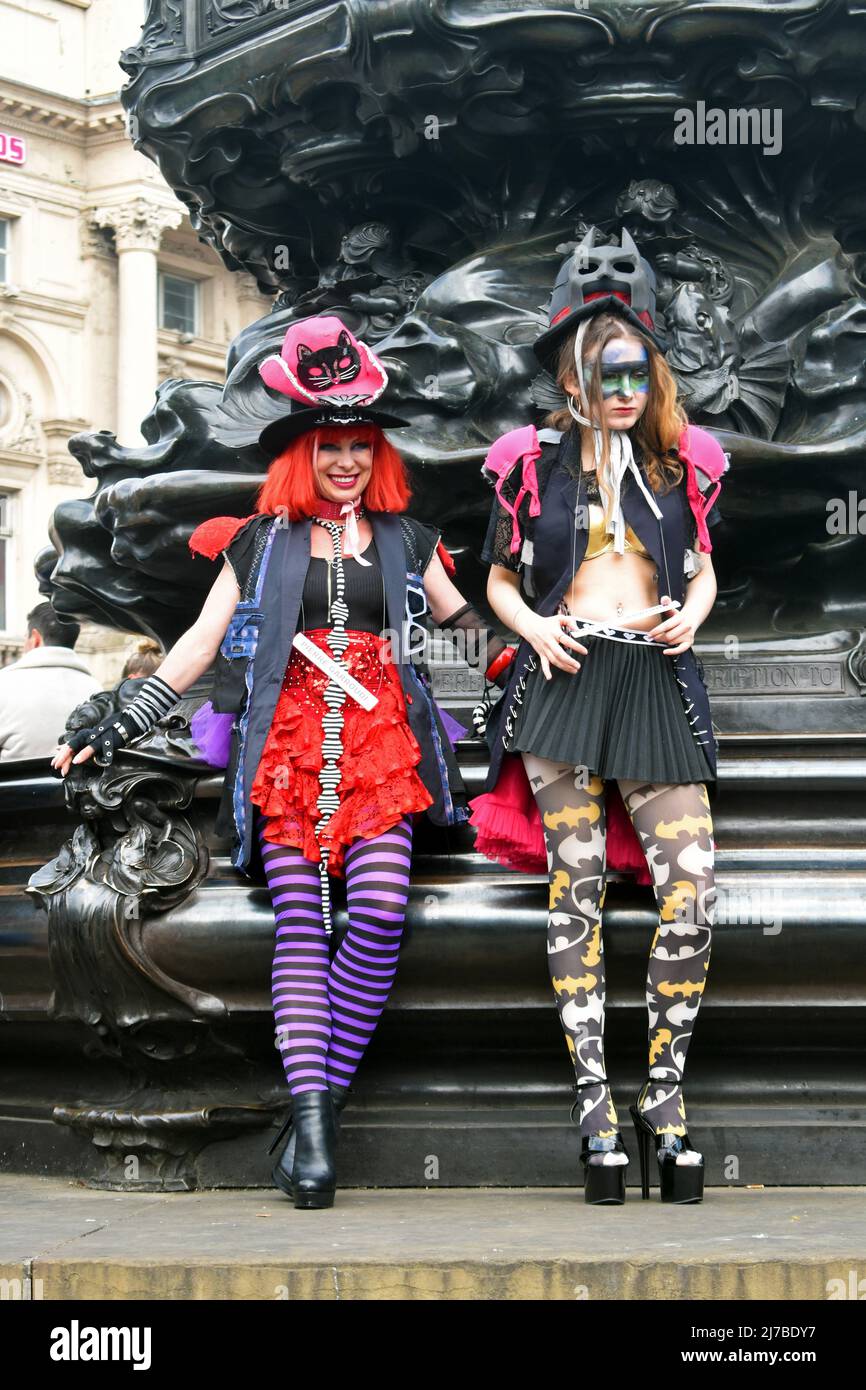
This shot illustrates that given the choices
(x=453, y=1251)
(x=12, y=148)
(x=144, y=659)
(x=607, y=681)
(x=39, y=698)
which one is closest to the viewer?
(x=453, y=1251)

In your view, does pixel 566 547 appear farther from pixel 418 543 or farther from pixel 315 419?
pixel 315 419

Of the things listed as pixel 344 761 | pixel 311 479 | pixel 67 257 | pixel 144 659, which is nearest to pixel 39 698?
pixel 144 659

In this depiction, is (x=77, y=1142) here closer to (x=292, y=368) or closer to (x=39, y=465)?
(x=292, y=368)

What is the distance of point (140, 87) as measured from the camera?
5543 mm

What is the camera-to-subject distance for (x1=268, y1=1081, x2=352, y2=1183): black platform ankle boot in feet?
12.9

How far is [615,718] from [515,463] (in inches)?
23.8

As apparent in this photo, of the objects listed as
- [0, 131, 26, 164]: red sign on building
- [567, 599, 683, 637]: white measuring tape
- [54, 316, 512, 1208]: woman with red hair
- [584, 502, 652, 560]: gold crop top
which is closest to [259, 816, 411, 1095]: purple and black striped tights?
[54, 316, 512, 1208]: woman with red hair

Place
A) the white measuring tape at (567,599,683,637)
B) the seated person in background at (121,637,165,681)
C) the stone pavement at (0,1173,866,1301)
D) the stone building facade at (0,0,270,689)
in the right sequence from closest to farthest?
the stone pavement at (0,1173,866,1301) → the white measuring tape at (567,599,683,637) → the seated person in background at (121,637,165,681) → the stone building facade at (0,0,270,689)

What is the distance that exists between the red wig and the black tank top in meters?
0.14

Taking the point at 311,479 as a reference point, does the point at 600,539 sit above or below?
below

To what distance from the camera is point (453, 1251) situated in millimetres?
3090

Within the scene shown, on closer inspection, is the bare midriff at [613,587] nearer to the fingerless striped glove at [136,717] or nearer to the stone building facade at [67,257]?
the fingerless striped glove at [136,717]

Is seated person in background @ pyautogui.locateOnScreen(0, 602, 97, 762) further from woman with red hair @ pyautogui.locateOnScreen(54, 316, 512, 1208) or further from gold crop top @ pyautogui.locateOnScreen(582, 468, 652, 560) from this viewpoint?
gold crop top @ pyautogui.locateOnScreen(582, 468, 652, 560)
